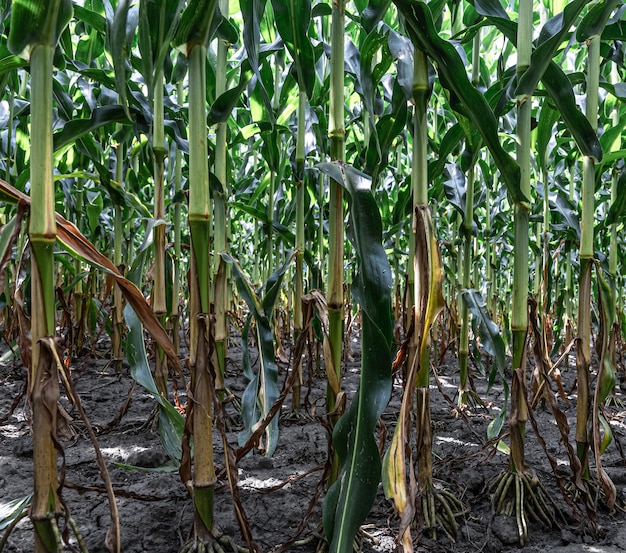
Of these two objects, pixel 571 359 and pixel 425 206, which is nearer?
pixel 425 206

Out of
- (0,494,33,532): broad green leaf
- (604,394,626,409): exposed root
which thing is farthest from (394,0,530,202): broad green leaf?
(604,394,626,409): exposed root

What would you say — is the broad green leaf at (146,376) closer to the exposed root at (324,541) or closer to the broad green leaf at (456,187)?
the exposed root at (324,541)

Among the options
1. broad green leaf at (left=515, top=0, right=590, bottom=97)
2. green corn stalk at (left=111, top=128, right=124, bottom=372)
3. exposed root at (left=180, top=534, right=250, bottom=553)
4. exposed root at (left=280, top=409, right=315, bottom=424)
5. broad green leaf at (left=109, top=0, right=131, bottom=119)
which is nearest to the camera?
broad green leaf at (left=109, top=0, right=131, bottom=119)

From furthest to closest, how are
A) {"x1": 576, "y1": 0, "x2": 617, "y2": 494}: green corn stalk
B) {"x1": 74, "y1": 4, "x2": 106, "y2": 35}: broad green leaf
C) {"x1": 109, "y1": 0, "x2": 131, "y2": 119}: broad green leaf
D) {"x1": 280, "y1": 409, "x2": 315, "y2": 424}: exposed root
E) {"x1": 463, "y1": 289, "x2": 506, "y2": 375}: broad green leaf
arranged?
1. {"x1": 280, "y1": 409, "x2": 315, "y2": 424}: exposed root
2. {"x1": 74, "y1": 4, "x2": 106, "y2": 35}: broad green leaf
3. {"x1": 576, "y1": 0, "x2": 617, "y2": 494}: green corn stalk
4. {"x1": 463, "y1": 289, "x2": 506, "y2": 375}: broad green leaf
5. {"x1": 109, "y1": 0, "x2": 131, "y2": 119}: broad green leaf

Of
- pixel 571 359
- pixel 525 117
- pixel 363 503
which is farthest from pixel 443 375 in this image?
pixel 363 503

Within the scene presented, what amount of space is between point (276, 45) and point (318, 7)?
0.22 meters

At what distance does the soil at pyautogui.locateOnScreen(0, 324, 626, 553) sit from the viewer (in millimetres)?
1482

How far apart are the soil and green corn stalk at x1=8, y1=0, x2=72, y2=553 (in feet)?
0.56

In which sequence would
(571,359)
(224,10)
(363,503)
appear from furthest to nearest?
(571,359) → (224,10) → (363,503)

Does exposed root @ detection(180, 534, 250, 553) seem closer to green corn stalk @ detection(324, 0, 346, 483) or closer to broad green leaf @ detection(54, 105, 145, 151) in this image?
green corn stalk @ detection(324, 0, 346, 483)

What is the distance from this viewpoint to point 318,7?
1.97 metres

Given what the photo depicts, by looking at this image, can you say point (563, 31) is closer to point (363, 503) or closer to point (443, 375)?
point (363, 503)

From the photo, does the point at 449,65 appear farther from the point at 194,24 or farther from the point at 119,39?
the point at 119,39

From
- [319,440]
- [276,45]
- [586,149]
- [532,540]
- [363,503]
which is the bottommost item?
[532,540]
